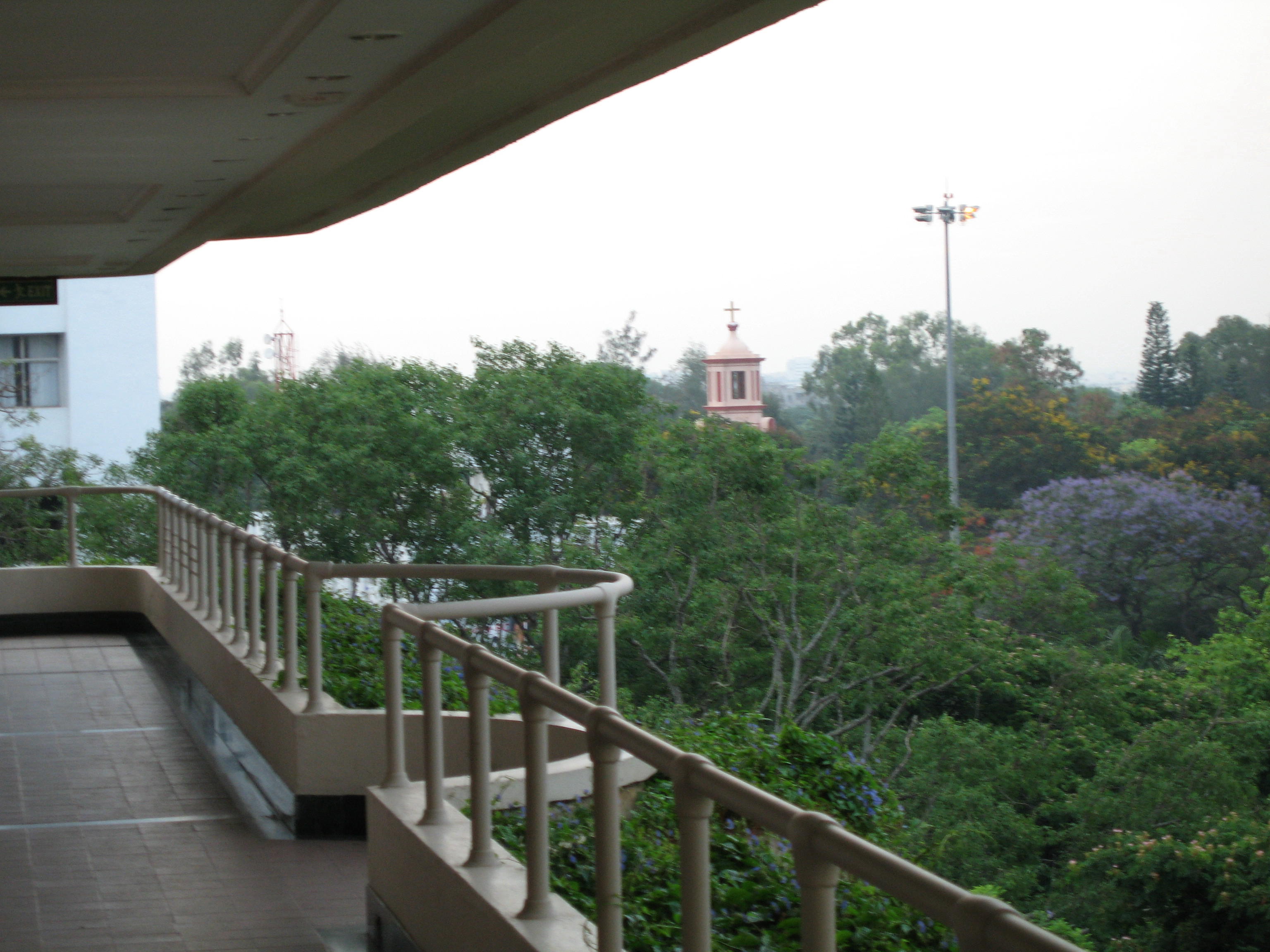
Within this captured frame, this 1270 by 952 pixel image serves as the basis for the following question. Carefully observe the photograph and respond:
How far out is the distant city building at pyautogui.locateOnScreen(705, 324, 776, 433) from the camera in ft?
192

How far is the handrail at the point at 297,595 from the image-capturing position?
3902 mm

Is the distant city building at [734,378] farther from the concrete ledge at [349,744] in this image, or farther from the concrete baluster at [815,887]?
the concrete baluster at [815,887]

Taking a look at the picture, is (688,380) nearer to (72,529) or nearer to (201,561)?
(72,529)

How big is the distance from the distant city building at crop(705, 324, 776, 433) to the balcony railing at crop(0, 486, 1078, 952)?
174 feet

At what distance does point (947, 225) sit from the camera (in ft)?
167

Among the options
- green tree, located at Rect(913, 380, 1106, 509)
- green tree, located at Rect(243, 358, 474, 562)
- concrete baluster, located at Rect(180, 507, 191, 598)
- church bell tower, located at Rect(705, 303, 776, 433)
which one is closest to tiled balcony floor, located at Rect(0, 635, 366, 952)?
concrete baluster, located at Rect(180, 507, 191, 598)

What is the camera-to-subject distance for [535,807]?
261 cm

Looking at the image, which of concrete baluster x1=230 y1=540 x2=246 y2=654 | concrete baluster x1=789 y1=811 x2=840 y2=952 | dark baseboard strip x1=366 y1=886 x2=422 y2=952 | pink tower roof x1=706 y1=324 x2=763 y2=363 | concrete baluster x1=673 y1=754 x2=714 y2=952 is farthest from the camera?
pink tower roof x1=706 y1=324 x2=763 y2=363

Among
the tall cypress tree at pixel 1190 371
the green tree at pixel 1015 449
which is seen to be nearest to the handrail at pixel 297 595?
the green tree at pixel 1015 449

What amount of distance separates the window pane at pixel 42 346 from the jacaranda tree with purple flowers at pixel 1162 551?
1077 inches

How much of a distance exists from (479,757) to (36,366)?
35.1m

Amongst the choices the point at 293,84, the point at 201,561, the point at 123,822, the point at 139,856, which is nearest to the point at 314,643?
the point at 139,856

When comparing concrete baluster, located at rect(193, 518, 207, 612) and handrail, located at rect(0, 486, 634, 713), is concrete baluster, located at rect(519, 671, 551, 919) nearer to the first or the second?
handrail, located at rect(0, 486, 634, 713)

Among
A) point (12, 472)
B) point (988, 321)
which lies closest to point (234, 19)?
point (12, 472)
